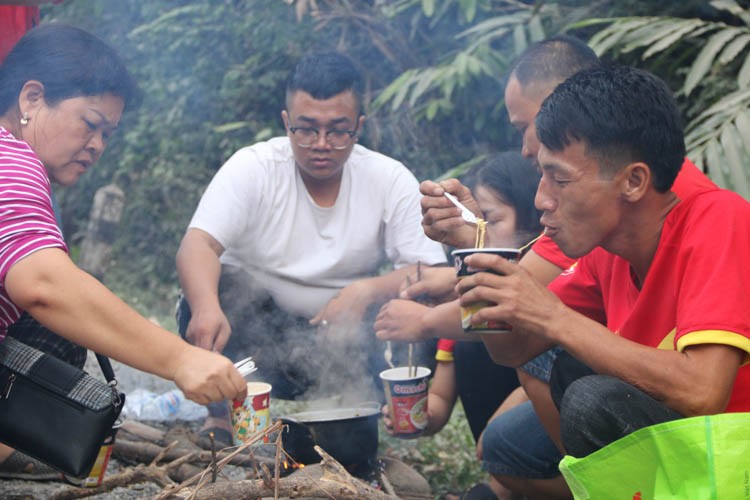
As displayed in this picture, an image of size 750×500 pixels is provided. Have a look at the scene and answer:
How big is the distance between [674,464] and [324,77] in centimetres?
278

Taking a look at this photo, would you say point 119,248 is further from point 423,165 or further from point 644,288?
point 644,288

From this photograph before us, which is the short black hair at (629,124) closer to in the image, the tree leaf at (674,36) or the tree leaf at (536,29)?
the tree leaf at (674,36)

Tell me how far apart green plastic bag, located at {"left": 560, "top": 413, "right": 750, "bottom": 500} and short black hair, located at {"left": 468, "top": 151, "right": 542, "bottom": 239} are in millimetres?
1598

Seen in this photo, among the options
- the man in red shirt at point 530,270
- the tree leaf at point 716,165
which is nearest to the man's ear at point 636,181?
the man in red shirt at point 530,270

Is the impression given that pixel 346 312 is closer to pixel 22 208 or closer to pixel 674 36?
pixel 22 208

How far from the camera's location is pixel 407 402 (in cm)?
321

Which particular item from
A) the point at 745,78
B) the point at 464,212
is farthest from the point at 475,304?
the point at 745,78

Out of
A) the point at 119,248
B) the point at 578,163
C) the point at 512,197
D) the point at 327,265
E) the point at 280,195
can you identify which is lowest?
the point at 119,248

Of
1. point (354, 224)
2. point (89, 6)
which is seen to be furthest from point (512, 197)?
point (89, 6)

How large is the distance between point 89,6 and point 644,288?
30.1ft

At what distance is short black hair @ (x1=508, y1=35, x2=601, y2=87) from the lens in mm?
3207

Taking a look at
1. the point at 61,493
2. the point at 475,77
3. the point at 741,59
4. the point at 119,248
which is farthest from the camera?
the point at 119,248

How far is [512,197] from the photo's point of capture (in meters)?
3.48

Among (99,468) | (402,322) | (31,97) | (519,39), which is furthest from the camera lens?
(519,39)
